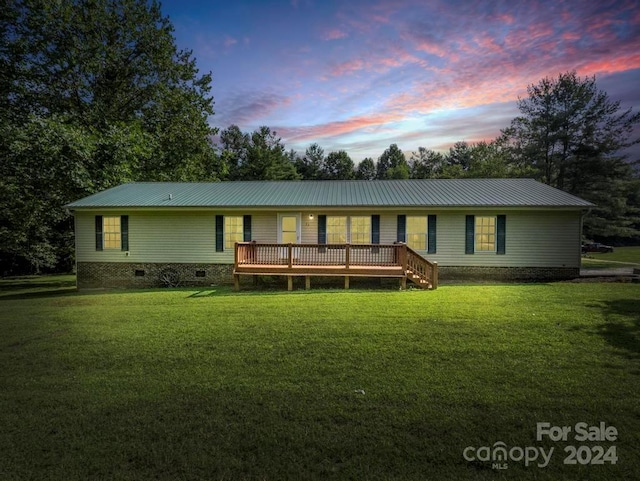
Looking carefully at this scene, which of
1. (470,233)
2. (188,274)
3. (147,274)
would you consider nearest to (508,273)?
(470,233)

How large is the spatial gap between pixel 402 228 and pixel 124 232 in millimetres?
11511

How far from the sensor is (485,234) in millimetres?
13891

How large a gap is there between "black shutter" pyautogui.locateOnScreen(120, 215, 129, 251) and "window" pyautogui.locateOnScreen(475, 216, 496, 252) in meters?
14.3

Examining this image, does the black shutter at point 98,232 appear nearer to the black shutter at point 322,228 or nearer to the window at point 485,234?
the black shutter at point 322,228

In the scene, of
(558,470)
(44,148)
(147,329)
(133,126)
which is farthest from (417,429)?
(133,126)

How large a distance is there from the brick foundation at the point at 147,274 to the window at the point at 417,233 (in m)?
7.36

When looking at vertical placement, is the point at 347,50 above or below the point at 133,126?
above

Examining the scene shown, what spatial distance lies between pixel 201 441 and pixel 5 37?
25.0m

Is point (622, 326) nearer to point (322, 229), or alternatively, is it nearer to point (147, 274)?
point (322, 229)

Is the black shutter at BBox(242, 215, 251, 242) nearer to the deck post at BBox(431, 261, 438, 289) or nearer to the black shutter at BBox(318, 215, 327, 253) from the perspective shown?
the black shutter at BBox(318, 215, 327, 253)

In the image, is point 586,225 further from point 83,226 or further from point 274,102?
point 83,226

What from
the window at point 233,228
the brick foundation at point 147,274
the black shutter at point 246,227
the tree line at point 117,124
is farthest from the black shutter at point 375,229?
the tree line at point 117,124

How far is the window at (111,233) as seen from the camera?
1491 cm

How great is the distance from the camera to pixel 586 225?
24.9 metres
